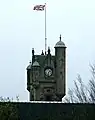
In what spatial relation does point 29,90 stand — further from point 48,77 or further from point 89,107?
point 89,107

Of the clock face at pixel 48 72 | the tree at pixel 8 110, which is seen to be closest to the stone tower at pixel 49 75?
the clock face at pixel 48 72

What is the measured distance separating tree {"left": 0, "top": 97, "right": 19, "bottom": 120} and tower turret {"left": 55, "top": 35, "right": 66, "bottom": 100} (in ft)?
148

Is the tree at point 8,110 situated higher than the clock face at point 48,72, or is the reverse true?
the clock face at point 48,72

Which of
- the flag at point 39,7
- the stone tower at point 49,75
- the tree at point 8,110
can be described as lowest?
the tree at point 8,110

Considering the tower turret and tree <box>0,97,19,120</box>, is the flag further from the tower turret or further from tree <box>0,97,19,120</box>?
tree <box>0,97,19,120</box>

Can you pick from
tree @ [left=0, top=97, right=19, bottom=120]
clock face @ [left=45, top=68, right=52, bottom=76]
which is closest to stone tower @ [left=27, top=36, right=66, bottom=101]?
clock face @ [left=45, top=68, right=52, bottom=76]

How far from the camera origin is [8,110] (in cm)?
1653

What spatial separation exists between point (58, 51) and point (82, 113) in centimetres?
4612

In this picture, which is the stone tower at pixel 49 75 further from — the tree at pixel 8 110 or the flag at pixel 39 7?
the tree at pixel 8 110

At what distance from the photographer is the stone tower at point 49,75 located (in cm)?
6281

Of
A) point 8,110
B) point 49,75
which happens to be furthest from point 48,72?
point 8,110

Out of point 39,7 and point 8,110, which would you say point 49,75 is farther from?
point 8,110

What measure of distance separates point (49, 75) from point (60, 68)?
6.11 ft

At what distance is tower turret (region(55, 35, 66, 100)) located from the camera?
6259 centimetres
